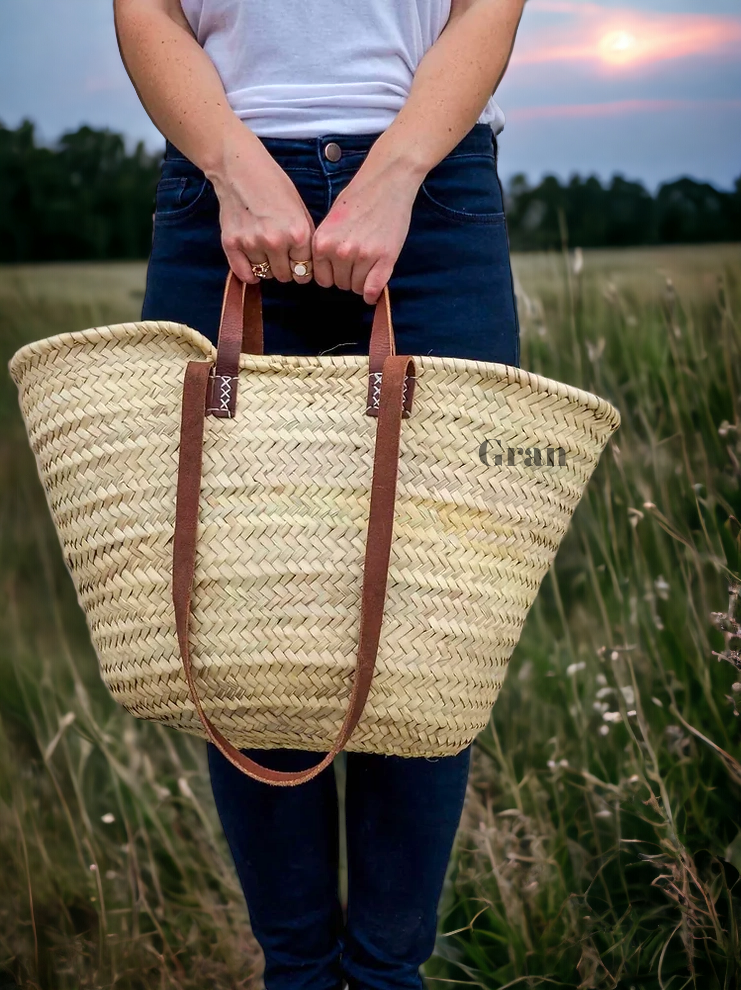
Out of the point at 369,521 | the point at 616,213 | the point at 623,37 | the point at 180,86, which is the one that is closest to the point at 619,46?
the point at 623,37

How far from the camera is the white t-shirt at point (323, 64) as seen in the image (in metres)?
1.12

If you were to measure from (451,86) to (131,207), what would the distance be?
1.05 metres

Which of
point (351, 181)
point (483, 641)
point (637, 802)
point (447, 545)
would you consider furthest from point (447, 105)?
point (637, 802)

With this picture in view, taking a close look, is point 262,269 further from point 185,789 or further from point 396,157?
point 185,789

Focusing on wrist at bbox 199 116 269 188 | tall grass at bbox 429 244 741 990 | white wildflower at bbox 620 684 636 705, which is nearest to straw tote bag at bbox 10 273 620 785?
wrist at bbox 199 116 269 188

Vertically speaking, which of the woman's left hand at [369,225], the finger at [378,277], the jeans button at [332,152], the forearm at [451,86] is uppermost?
the forearm at [451,86]

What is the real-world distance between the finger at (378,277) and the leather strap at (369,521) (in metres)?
0.04

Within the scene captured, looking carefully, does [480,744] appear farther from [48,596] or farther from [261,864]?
[48,596]

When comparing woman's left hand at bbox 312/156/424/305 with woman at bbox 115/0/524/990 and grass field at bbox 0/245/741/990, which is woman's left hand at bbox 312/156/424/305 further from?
grass field at bbox 0/245/741/990

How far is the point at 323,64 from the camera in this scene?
112cm

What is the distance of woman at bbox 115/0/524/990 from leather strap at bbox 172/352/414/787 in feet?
0.36

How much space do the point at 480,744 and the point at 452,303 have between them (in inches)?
39.8

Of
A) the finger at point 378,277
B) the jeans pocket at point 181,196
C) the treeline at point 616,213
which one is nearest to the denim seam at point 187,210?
the jeans pocket at point 181,196

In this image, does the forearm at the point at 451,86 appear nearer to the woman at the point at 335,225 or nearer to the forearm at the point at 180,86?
the woman at the point at 335,225
